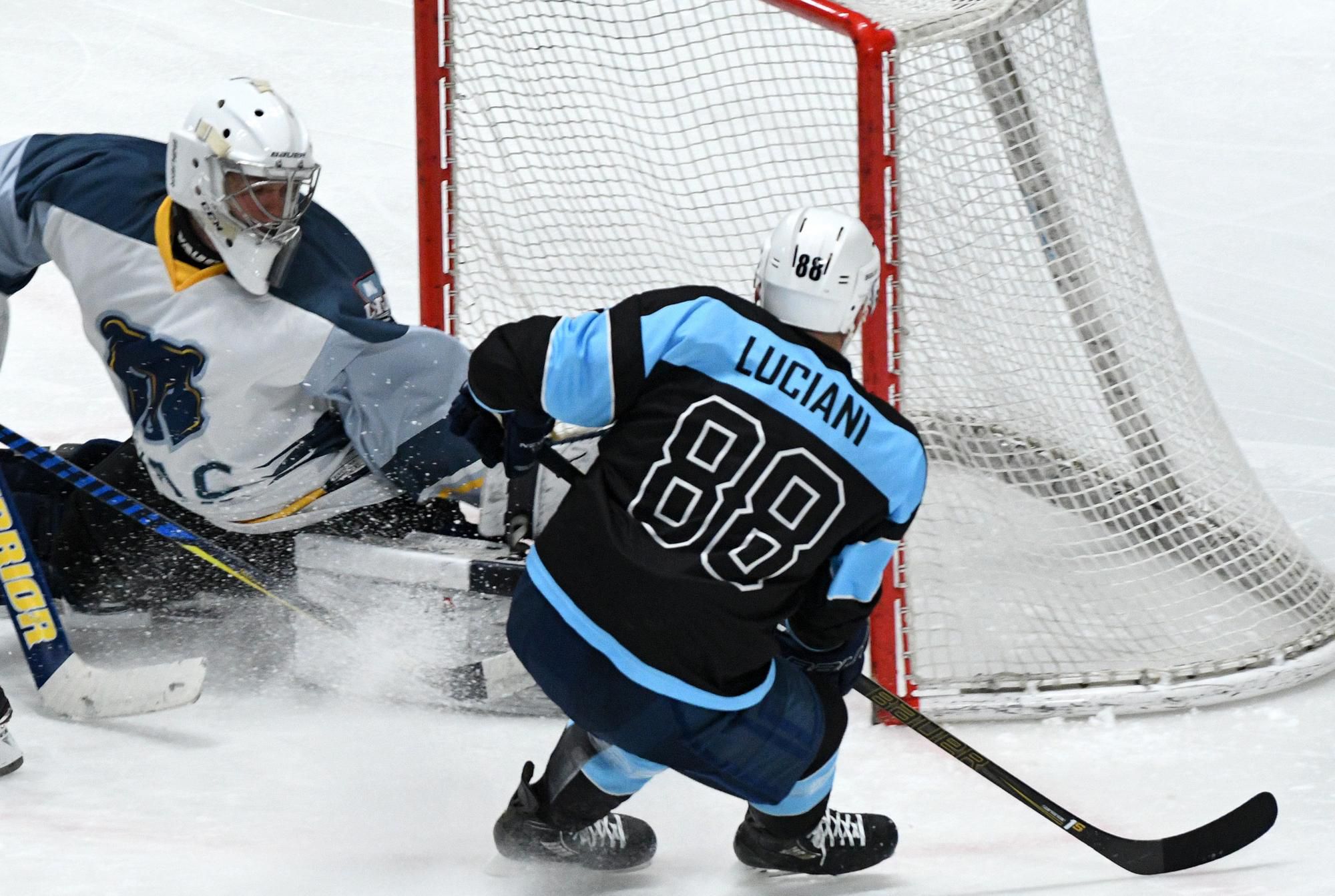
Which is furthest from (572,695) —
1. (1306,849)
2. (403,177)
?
(403,177)

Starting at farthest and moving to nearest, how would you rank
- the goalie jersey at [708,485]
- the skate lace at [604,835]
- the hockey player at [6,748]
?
1. the hockey player at [6,748]
2. the skate lace at [604,835]
3. the goalie jersey at [708,485]

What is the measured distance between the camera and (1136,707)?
3113 mm

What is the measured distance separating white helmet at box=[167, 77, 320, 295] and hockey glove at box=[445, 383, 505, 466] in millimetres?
572

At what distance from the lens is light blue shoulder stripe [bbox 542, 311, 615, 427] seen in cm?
218

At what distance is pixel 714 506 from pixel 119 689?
1387 mm

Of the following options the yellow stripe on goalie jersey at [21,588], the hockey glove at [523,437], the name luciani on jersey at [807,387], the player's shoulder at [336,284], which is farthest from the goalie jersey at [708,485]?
the yellow stripe on goalie jersey at [21,588]

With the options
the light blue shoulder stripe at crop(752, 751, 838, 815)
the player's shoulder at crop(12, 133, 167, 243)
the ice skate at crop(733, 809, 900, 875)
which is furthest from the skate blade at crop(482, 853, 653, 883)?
the player's shoulder at crop(12, 133, 167, 243)

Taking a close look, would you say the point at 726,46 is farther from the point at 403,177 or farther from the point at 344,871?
the point at 403,177

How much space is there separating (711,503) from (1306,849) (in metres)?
1.29

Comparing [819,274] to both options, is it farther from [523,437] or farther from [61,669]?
[61,669]

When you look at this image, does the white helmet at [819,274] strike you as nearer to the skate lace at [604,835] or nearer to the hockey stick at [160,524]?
the skate lace at [604,835]

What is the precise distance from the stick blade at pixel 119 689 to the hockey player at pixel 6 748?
178 mm

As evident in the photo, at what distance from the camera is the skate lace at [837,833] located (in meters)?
2.55

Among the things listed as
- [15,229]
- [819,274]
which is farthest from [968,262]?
[15,229]
